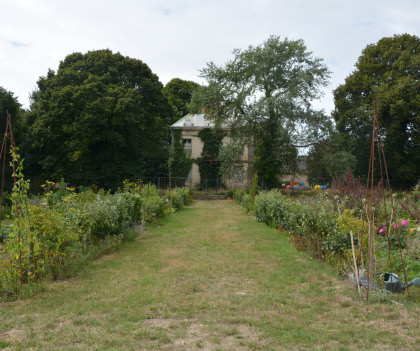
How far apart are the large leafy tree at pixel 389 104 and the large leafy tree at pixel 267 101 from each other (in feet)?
19.6

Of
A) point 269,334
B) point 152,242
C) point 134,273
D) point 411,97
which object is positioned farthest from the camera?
point 411,97

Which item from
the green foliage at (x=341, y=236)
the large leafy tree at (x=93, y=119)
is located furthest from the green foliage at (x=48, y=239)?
the large leafy tree at (x=93, y=119)

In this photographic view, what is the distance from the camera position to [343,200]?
27.3 ft

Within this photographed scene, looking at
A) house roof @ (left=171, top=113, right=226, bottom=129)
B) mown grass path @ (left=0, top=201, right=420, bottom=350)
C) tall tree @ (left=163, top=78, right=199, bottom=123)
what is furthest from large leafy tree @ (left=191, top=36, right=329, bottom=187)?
mown grass path @ (left=0, top=201, right=420, bottom=350)

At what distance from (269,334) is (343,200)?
17.6ft

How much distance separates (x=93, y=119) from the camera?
2231 centimetres

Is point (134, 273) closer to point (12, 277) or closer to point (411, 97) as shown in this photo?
point (12, 277)

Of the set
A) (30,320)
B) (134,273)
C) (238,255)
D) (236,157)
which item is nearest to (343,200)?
(238,255)

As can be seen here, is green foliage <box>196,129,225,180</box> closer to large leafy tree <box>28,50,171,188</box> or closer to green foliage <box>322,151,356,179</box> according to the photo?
large leafy tree <box>28,50,171,188</box>

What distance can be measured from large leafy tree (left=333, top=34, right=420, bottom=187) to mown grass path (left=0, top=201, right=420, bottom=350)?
25.0 m

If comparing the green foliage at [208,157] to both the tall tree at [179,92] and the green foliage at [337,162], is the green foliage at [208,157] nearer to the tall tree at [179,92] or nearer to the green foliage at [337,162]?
the tall tree at [179,92]

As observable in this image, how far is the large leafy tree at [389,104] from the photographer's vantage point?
27422 millimetres

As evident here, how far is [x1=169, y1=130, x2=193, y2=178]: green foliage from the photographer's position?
3158cm

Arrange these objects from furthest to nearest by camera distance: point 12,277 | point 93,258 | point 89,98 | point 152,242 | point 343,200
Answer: point 89,98 < point 152,242 < point 343,200 < point 93,258 < point 12,277
